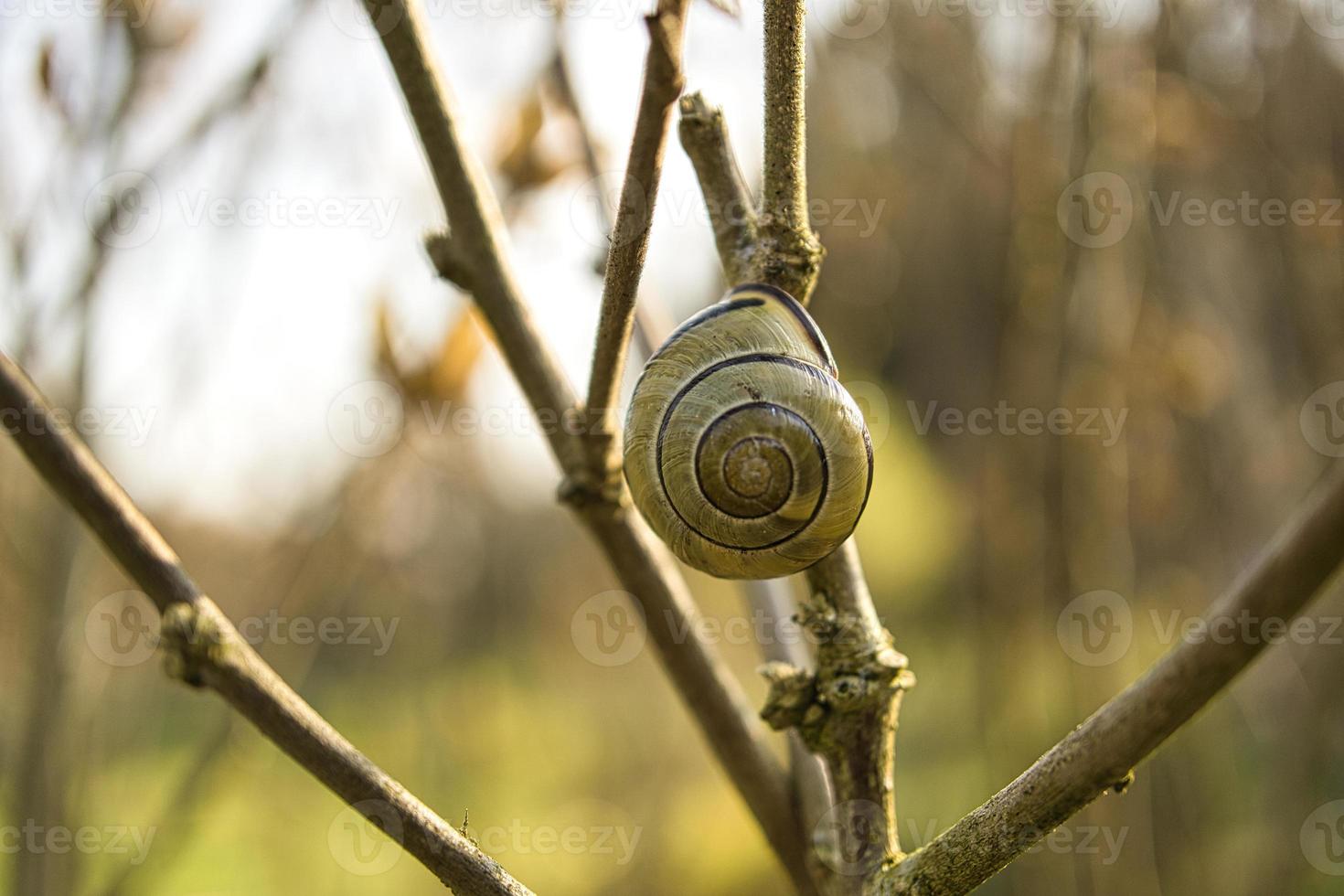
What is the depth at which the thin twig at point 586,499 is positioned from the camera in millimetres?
889

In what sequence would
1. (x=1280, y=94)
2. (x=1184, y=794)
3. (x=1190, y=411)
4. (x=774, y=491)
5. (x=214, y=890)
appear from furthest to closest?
(x=214, y=890)
(x=1184, y=794)
(x=1190, y=411)
(x=1280, y=94)
(x=774, y=491)

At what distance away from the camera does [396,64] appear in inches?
34.5

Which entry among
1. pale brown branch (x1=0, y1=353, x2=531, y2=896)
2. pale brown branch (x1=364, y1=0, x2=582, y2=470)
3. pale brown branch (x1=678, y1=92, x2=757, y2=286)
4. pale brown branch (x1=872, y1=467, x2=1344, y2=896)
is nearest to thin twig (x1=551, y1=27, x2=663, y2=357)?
pale brown branch (x1=364, y1=0, x2=582, y2=470)

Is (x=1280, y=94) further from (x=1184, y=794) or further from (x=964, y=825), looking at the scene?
(x=964, y=825)

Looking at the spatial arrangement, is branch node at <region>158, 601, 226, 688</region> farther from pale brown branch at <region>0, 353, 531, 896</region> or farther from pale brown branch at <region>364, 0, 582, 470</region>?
pale brown branch at <region>364, 0, 582, 470</region>

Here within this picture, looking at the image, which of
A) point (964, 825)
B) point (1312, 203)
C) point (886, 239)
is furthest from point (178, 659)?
point (886, 239)

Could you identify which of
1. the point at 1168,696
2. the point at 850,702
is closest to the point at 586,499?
the point at 850,702

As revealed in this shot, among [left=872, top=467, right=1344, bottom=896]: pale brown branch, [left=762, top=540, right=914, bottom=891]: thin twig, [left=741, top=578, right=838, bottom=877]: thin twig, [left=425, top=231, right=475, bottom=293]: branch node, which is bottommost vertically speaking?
[left=741, top=578, right=838, bottom=877]: thin twig

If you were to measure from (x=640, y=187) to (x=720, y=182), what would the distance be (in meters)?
0.15

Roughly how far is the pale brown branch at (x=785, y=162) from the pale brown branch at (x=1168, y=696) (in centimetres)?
41

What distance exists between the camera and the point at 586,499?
98 cm

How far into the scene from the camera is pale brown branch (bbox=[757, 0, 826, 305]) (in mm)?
698

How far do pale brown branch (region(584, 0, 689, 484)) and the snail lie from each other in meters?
0.07

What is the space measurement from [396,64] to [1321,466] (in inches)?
116
